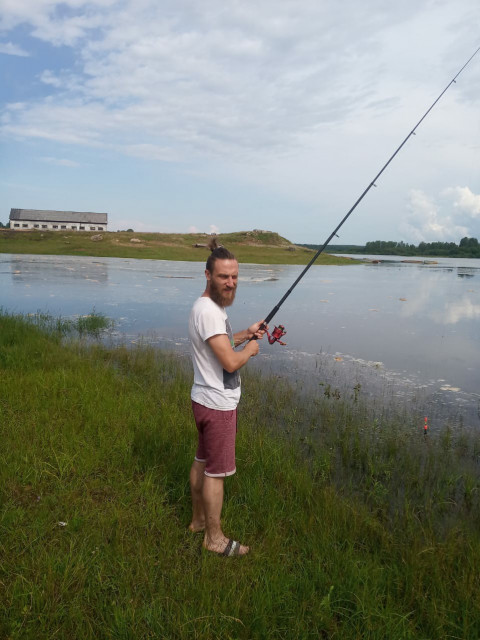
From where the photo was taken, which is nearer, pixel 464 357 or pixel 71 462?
pixel 71 462

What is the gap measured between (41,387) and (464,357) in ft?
25.2

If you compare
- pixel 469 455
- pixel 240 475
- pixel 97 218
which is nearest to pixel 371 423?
pixel 469 455

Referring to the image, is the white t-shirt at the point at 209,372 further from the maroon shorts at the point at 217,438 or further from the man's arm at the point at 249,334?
the man's arm at the point at 249,334

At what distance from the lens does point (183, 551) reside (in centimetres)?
304

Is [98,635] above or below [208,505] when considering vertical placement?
below

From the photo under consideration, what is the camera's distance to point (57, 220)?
88.4m

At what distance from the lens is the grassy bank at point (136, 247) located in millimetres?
46438

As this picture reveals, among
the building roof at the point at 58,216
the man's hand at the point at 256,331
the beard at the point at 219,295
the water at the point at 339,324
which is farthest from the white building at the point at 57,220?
the beard at the point at 219,295

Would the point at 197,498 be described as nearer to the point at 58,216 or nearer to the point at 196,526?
the point at 196,526

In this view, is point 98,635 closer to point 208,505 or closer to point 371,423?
point 208,505

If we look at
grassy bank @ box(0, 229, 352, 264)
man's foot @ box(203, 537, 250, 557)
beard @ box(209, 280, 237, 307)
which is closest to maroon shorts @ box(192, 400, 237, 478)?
man's foot @ box(203, 537, 250, 557)

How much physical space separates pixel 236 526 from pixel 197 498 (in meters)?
0.33

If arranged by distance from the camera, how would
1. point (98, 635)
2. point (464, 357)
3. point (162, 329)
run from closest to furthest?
point (98, 635) → point (464, 357) → point (162, 329)

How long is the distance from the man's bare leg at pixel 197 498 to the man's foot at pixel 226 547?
267 millimetres
